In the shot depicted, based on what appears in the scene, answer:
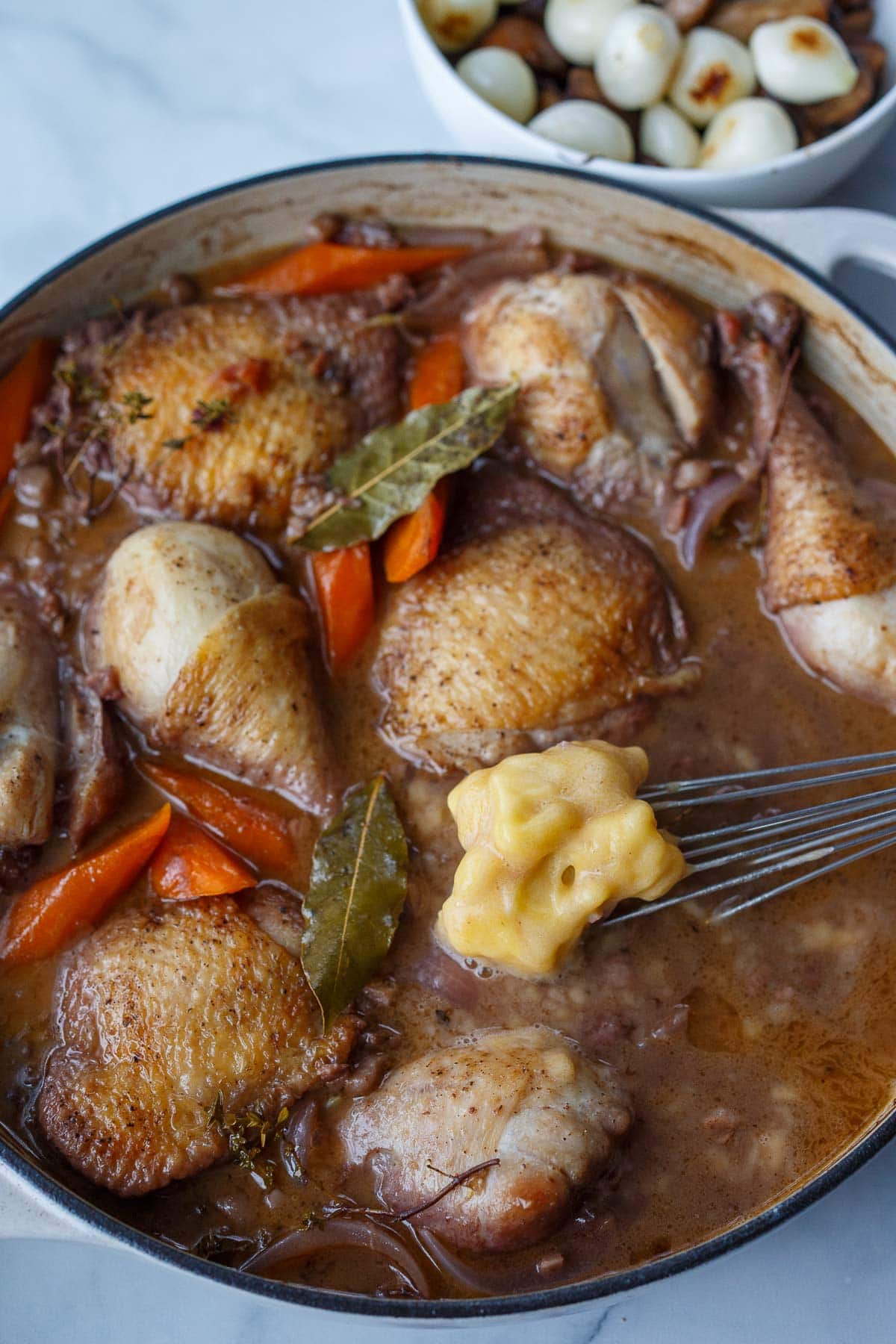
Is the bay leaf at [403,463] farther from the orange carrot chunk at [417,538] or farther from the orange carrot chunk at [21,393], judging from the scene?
the orange carrot chunk at [21,393]

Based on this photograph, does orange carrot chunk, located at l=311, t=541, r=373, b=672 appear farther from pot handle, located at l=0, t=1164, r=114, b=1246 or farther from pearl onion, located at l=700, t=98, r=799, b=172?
pearl onion, located at l=700, t=98, r=799, b=172

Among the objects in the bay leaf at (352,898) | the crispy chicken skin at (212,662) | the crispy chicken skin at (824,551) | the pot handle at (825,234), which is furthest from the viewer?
the pot handle at (825,234)

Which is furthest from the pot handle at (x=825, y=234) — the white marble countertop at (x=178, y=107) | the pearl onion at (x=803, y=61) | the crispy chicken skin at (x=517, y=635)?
the crispy chicken skin at (x=517, y=635)

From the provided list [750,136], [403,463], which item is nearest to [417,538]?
[403,463]

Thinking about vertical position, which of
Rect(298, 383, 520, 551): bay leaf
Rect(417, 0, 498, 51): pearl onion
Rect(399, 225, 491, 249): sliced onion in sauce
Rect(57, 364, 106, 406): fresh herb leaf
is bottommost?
Rect(298, 383, 520, 551): bay leaf

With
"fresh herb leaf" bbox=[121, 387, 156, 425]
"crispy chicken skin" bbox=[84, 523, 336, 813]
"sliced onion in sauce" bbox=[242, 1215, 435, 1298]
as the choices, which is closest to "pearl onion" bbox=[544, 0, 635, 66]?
"fresh herb leaf" bbox=[121, 387, 156, 425]
